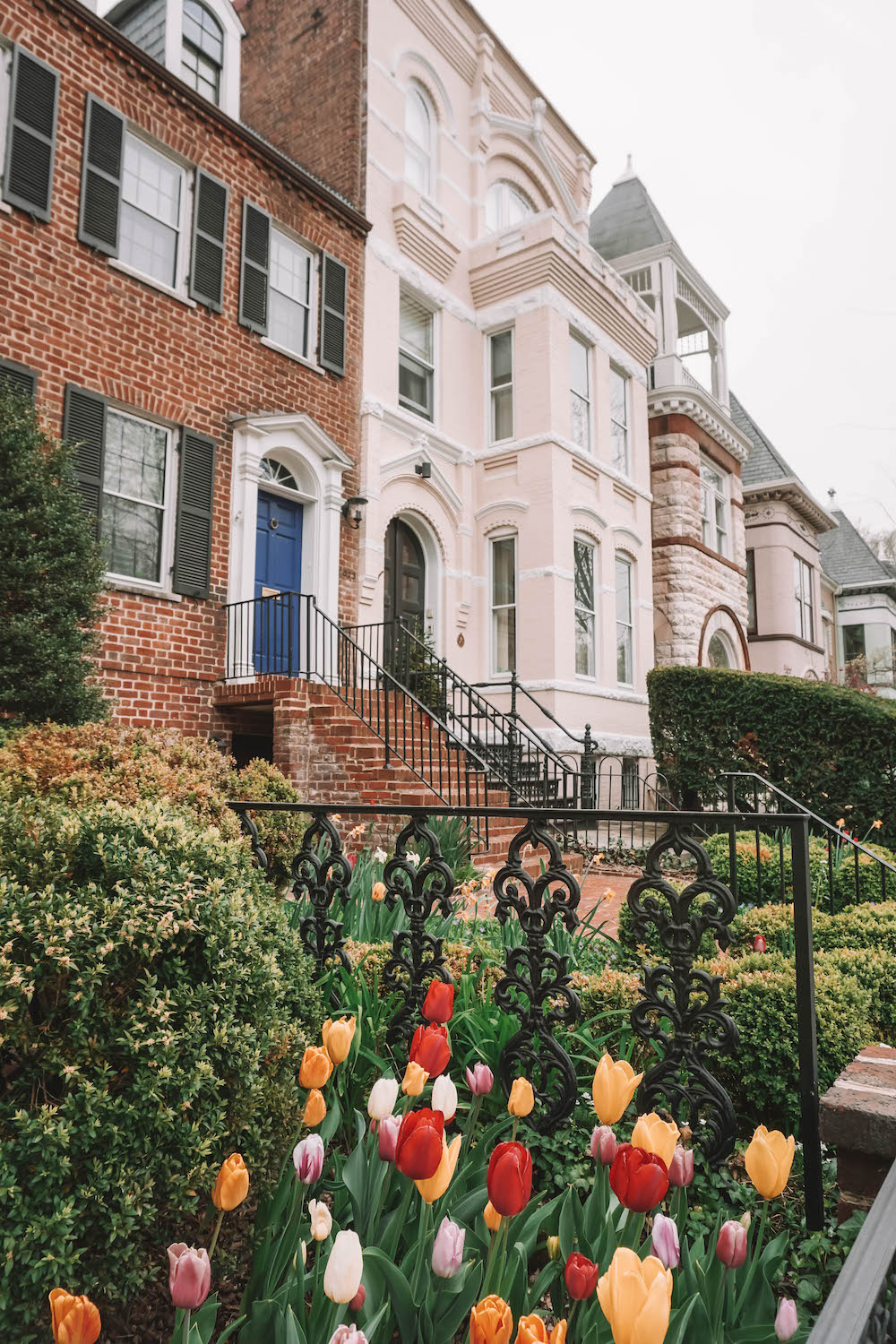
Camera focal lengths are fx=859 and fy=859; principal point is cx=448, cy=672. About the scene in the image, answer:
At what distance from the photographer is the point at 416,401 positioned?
14047mm

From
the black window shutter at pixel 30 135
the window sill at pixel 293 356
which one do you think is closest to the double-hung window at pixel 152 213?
the black window shutter at pixel 30 135

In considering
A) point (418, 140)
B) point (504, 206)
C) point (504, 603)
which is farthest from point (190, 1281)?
point (504, 206)

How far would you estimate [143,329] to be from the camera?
31.2 ft

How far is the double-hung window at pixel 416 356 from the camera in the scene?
1388cm

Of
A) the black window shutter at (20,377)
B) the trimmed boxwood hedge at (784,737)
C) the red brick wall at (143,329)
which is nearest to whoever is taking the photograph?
the black window shutter at (20,377)

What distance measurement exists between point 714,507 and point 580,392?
19.8ft

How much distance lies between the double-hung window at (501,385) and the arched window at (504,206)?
212 cm

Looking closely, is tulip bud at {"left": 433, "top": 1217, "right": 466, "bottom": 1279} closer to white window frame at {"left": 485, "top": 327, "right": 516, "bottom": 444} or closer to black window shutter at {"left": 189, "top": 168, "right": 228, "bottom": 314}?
black window shutter at {"left": 189, "top": 168, "right": 228, "bottom": 314}

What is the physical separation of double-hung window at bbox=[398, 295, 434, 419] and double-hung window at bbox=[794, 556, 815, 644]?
13.6 metres

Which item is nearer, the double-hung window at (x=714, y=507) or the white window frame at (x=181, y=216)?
the white window frame at (x=181, y=216)

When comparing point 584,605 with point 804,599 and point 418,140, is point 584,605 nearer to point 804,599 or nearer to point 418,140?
point 418,140

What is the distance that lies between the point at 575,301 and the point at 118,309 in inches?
340

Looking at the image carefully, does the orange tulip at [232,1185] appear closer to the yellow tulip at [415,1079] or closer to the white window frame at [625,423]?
the yellow tulip at [415,1079]

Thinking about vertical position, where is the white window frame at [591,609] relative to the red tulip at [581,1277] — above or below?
above
